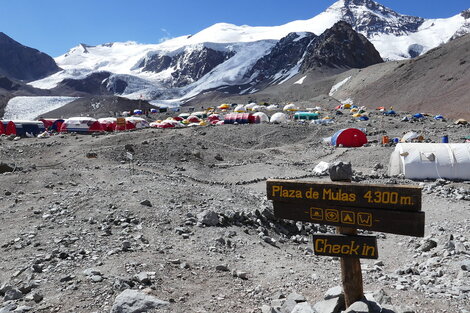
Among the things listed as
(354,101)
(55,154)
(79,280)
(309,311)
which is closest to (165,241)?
(79,280)

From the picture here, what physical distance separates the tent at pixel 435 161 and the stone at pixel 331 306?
16468 mm

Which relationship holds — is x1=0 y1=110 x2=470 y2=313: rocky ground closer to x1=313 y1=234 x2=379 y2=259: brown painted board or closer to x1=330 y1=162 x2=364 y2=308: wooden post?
x1=330 y1=162 x2=364 y2=308: wooden post

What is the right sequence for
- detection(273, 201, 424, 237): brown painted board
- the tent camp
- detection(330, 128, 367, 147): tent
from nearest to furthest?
detection(273, 201, 424, 237): brown painted board < detection(330, 128, 367, 147): tent < the tent camp

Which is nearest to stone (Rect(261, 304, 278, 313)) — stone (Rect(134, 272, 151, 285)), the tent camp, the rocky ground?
the rocky ground

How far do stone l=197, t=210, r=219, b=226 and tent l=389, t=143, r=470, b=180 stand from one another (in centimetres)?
1333

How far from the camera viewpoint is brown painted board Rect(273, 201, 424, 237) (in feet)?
18.0

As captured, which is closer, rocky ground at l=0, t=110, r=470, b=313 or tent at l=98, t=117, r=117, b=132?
rocky ground at l=0, t=110, r=470, b=313

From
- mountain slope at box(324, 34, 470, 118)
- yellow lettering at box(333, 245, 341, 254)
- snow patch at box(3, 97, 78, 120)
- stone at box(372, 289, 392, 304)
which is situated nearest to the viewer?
yellow lettering at box(333, 245, 341, 254)

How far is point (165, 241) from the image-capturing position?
10.1 metres

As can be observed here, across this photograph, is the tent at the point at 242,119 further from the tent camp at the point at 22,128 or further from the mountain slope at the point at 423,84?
the mountain slope at the point at 423,84

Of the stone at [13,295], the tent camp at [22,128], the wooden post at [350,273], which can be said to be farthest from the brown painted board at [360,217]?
the tent camp at [22,128]

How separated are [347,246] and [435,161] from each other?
17.2 meters

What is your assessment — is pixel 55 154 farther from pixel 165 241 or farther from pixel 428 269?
pixel 428 269

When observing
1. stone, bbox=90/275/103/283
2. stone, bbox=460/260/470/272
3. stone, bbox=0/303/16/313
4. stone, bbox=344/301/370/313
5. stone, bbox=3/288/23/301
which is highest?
stone, bbox=344/301/370/313
